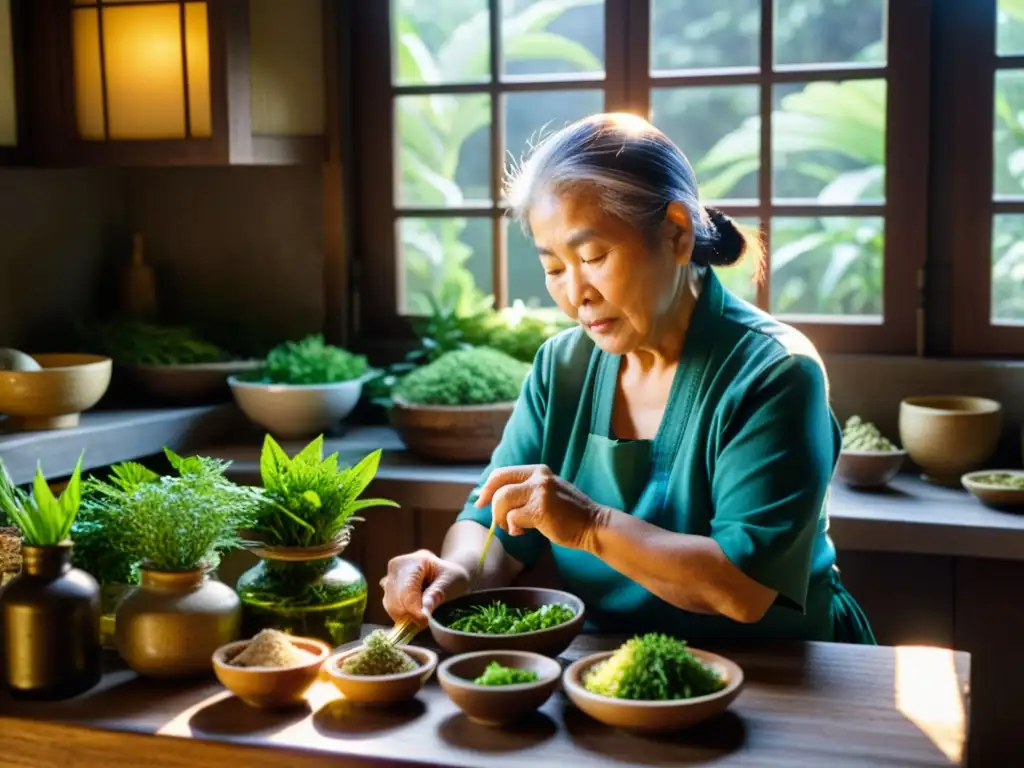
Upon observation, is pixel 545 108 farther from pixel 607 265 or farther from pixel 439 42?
pixel 607 265

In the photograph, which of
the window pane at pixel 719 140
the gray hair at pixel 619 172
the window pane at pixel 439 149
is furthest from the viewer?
the window pane at pixel 439 149

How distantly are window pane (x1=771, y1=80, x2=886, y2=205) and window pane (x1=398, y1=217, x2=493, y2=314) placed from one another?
0.82 meters

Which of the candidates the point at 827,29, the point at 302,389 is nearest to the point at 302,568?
the point at 302,389

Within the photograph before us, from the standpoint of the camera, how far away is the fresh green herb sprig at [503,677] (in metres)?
1.74

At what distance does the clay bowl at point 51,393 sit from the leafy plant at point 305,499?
113 cm

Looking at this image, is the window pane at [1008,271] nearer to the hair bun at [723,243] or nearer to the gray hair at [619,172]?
the hair bun at [723,243]

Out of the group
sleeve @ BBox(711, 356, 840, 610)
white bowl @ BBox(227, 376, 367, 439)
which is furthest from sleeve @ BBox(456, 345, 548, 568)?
white bowl @ BBox(227, 376, 367, 439)

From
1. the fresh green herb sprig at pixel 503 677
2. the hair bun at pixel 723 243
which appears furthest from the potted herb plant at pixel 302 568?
the hair bun at pixel 723 243

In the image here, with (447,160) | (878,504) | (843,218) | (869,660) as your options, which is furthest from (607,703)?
(447,160)

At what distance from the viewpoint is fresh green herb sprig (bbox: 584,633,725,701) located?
1.70 metres

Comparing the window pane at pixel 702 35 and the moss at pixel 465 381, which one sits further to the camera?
the window pane at pixel 702 35

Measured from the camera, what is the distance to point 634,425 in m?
2.30

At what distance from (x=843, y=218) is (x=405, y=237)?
1.19 meters

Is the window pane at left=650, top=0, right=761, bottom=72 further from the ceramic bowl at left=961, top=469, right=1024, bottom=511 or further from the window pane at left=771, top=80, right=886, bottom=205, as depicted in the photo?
the ceramic bowl at left=961, top=469, right=1024, bottom=511
